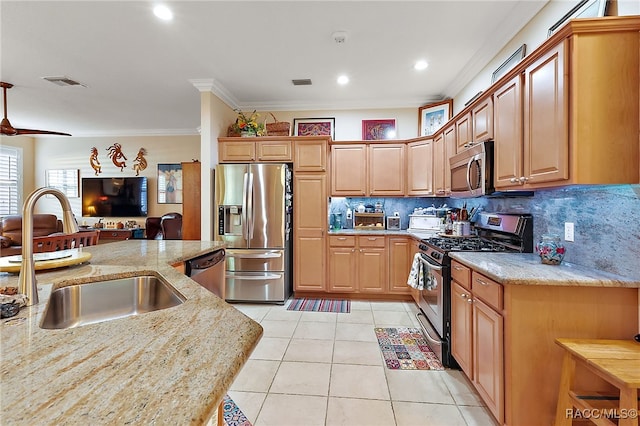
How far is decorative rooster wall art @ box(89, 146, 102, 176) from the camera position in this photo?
6.30 m

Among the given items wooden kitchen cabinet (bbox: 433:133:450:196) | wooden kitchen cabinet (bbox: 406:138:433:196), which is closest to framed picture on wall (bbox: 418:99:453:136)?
wooden kitchen cabinet (bbox: 406:138:433:196)

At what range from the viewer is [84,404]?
0.51m

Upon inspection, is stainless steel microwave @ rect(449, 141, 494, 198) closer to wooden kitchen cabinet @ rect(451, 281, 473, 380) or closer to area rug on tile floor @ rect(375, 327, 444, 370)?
wooden kitchen cabinet @ rect(451, 281, 473, 380)

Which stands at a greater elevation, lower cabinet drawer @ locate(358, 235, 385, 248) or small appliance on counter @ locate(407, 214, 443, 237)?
small appliance on counter @ locate(407, 214, 443, 237)

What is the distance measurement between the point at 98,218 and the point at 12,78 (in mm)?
3299

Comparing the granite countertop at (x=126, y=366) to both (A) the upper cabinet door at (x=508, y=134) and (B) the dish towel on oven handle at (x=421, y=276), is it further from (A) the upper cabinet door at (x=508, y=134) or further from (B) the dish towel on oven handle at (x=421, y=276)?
(B) the dish towel on oven handle at (x=421, y=276)

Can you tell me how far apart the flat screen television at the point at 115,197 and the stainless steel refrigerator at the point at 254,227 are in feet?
10.8

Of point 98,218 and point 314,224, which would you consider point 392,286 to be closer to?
point 314,224

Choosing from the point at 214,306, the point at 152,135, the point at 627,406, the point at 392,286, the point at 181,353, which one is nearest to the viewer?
the point at 181,353

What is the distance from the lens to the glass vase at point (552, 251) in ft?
6.08

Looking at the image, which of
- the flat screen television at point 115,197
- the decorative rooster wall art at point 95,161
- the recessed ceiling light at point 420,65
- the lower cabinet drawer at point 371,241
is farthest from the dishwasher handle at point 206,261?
the decorative rooster wall art at point 95,161

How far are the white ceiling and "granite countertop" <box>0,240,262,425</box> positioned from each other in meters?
2.43

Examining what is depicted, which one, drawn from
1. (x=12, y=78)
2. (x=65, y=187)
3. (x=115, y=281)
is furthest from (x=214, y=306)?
(x=65, y=187)

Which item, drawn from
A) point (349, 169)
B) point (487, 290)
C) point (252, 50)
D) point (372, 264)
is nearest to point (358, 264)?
point (372, 264)
